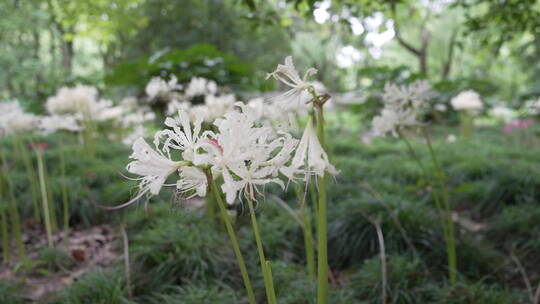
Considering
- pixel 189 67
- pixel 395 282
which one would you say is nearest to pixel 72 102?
pixel 189 67

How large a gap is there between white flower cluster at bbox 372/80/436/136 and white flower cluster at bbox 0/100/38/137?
2.49m

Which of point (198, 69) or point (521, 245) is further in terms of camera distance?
point (198, 69)

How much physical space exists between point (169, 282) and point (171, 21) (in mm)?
10059

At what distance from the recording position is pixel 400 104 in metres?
2.25

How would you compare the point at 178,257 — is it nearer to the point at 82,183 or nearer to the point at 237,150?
the point at 237,150

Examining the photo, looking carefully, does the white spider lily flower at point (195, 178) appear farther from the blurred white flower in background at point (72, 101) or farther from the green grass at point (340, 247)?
the blurred white flower in background at point (72, 101)


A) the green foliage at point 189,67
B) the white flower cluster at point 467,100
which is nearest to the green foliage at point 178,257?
the green foliage at point 189,67

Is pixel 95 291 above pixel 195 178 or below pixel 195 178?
below

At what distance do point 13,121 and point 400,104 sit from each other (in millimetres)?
2650

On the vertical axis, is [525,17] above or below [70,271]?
above

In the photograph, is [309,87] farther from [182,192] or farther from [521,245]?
[521,245]

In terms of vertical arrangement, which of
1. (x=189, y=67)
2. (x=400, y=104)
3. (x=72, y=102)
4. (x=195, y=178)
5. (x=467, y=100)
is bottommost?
(x=195, y=178)

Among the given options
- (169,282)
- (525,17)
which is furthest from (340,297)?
(525,17)

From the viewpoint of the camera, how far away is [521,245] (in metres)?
3.19
